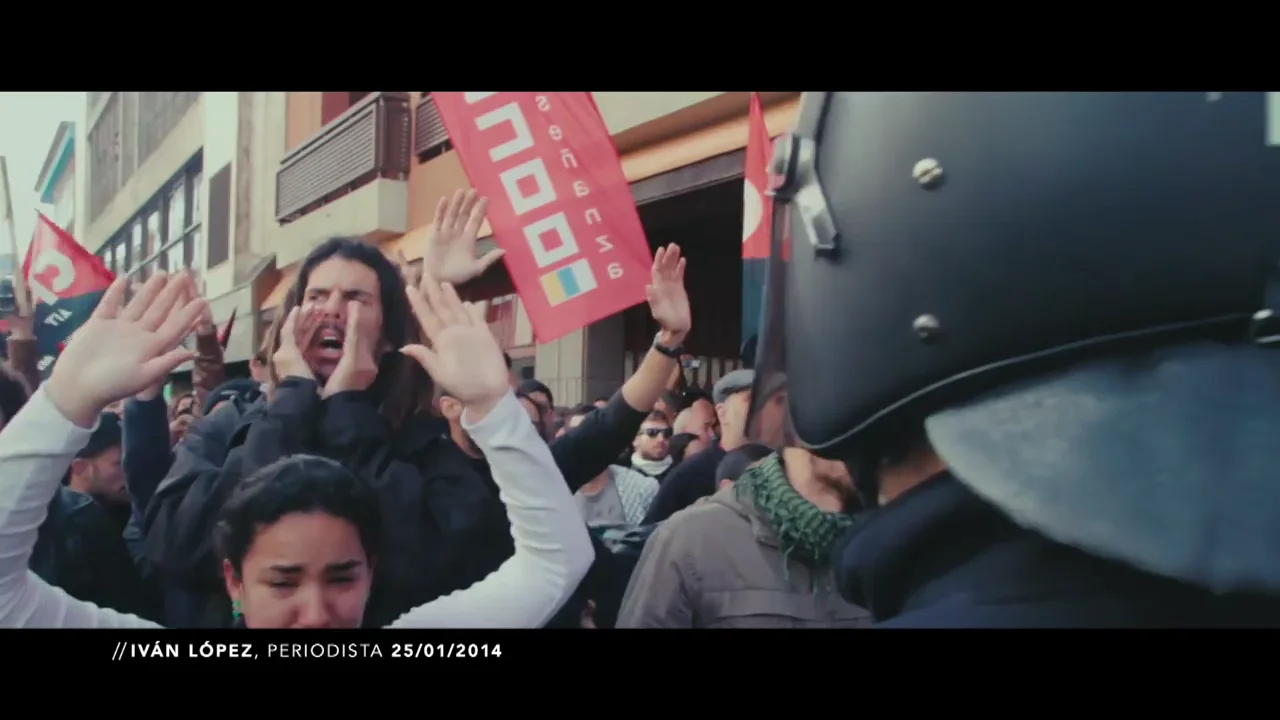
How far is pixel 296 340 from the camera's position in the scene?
226 cm

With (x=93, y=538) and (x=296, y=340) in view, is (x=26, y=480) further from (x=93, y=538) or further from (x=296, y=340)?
(x=296, y=340)

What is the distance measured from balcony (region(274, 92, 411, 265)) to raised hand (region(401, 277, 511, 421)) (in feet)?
0.70

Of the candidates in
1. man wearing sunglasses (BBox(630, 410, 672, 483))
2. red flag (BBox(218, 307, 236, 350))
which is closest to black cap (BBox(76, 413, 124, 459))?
red flag (BBox(218, 307, 236, 350))

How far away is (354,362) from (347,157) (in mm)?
504

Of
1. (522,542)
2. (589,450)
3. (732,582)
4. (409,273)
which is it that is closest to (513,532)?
(522,542)

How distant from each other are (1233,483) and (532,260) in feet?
4.61

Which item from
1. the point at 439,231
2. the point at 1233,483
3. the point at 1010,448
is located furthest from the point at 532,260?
the point at 1233,483

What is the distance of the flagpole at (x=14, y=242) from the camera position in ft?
7.48

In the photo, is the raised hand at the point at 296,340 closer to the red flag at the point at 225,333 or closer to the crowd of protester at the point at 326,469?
the crowd of protester at the point at 326,469

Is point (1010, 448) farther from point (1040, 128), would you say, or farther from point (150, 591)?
point (150, 591)

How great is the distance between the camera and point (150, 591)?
88.4 inches

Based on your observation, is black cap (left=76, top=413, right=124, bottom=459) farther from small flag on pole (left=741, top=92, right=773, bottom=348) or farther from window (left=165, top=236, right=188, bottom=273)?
small flag on pole (left=741, top=92, right=773, bottom=348)

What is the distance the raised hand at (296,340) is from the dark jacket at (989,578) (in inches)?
46.3

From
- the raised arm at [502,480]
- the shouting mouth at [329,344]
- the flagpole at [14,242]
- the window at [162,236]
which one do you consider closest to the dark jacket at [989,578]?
the raised arm at [502,480]
